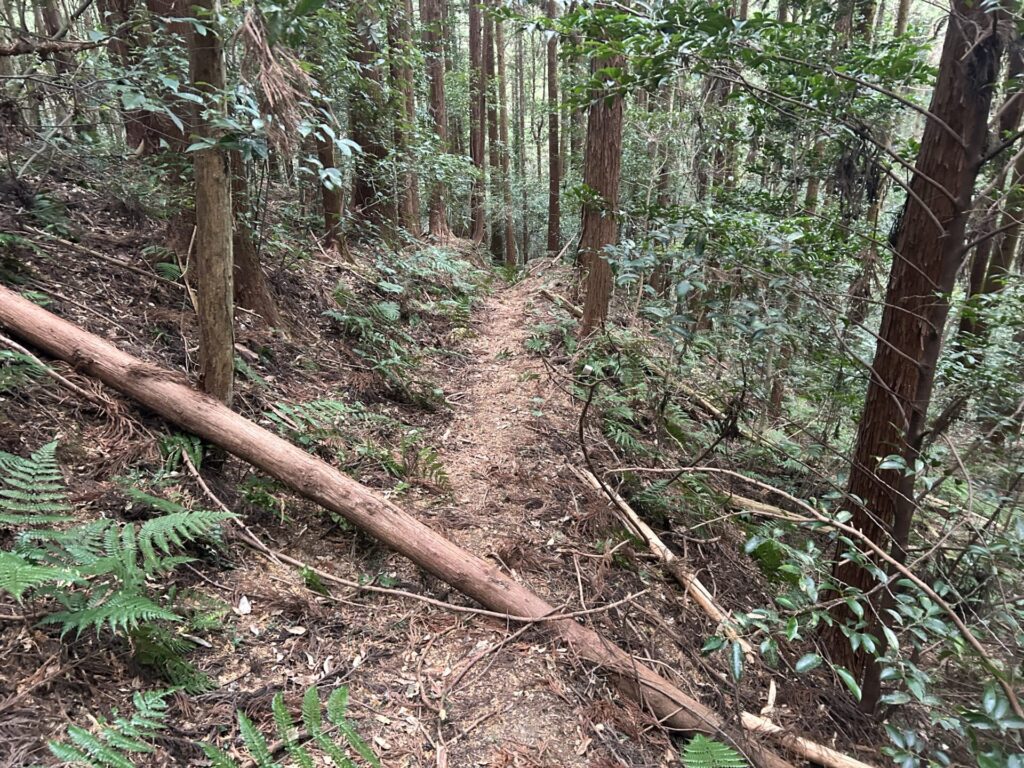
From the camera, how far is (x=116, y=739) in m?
1.58

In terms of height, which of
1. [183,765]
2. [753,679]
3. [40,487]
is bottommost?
[753,679]

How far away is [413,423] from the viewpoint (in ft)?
16.9

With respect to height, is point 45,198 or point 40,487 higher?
point 45,198

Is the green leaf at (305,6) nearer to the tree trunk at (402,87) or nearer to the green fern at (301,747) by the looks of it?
the green fern at (301,747)

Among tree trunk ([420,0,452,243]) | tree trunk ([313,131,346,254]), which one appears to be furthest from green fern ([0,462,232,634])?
tree trunk ([420,0,452,243])

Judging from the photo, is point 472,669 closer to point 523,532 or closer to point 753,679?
point 523,532

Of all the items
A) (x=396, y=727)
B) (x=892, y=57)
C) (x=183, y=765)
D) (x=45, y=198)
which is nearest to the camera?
(x=183, y=765)

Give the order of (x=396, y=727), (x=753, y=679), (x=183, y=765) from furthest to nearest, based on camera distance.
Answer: (x=753, y=679), (x=396, y=727), (x=183, y=765)

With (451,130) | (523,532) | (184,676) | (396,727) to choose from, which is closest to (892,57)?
(523,532)

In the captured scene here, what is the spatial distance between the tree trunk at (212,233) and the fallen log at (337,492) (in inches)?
9.9

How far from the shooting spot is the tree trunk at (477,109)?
53.9 ft

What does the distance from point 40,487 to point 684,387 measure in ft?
19.2

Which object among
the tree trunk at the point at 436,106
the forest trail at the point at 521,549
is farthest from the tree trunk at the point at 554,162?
the forest trail at the point at 521,549

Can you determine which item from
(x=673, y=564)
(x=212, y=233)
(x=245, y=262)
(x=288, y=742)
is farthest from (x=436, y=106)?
(x=288, y=742)
